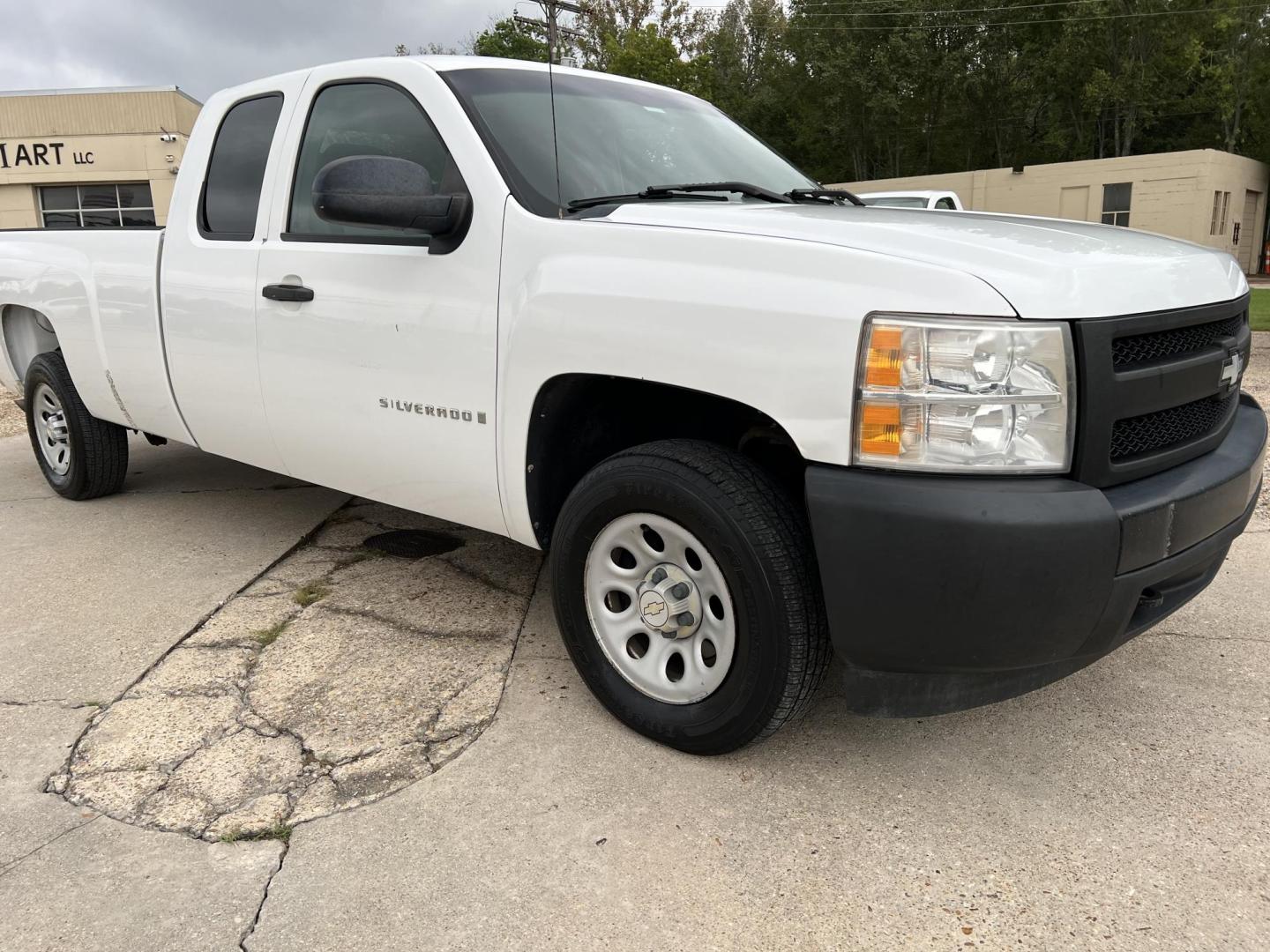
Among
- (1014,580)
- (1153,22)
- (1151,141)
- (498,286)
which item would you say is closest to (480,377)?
(498,286)

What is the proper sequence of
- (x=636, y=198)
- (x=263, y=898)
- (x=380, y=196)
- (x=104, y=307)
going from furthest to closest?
(x=104, y=307), (x=636, y=198), (x=380, y=196), (x=263, y=898)

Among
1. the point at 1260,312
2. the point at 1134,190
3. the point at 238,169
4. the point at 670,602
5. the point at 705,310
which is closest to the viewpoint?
the point at 705,310

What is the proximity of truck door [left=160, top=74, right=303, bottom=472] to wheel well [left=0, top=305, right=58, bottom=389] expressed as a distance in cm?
186

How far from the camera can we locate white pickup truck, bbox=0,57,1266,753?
2158mm

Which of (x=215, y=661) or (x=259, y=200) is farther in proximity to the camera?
(x=259, y=200)

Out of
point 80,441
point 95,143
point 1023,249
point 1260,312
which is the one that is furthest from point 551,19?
point 95,143

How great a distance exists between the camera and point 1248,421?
3.00 m

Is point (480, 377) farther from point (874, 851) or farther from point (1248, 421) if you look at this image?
point (1248, 421)

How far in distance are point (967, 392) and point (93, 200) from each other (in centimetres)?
3745

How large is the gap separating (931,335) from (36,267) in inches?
184

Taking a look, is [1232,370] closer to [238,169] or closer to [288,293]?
[288,293]

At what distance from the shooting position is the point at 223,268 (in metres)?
3.87

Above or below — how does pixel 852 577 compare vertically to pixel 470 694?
above

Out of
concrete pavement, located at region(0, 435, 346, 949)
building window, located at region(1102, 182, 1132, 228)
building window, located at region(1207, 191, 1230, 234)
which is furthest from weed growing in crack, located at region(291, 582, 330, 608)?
building window, located at region(1207, 191, 1230, 234)
